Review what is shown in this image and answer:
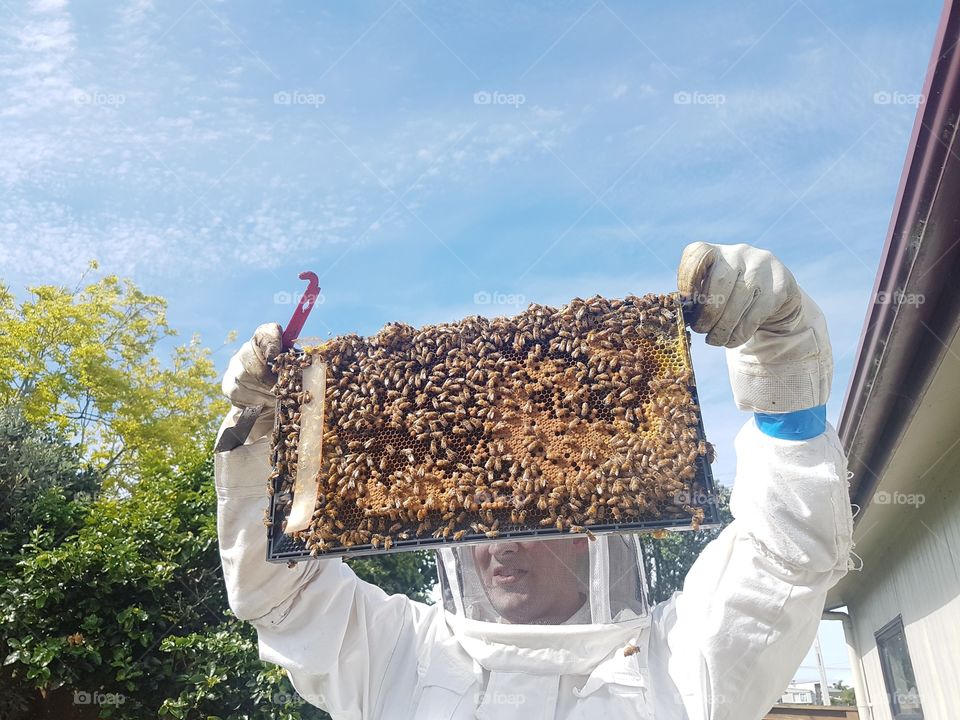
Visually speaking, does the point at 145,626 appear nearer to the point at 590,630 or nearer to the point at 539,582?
the point at 539,582

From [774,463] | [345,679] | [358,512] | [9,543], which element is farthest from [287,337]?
[9,543]

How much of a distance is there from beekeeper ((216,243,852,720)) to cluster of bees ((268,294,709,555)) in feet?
1.01

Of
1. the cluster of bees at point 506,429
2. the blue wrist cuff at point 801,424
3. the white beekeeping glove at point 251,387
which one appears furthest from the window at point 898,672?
the white beekeeping glove at point 251,387

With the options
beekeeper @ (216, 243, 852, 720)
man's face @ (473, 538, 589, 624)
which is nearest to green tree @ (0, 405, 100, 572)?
beekeeper @ (216, 243, 852, 720)

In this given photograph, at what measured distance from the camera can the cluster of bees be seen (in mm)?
2590

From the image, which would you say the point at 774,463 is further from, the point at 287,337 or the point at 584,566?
the point at 287,337

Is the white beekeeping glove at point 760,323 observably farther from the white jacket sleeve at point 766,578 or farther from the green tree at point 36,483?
the green tree at point 36,483

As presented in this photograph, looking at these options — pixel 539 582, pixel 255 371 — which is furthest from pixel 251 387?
pixel 539 582

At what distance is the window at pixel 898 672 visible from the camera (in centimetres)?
831

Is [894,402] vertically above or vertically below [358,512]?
above

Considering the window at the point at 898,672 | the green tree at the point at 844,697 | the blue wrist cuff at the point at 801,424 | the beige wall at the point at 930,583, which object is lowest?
the green tree at the point at 844,697

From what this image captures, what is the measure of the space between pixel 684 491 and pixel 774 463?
0.46 metres

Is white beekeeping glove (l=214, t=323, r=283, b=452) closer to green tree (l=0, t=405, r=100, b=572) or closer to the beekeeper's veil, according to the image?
the beekeeper's veil

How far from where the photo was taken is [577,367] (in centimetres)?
276
